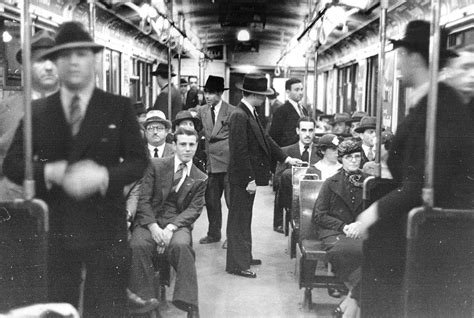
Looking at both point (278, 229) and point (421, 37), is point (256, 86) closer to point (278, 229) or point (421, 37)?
point (278, 229)

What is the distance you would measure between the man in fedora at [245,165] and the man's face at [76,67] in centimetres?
258

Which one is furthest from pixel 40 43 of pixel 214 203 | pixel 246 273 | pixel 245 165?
pixel 214 203

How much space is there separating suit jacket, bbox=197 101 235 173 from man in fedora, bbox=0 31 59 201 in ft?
12.6

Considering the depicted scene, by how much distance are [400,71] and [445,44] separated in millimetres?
179

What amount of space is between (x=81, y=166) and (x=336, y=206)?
60.1 inches

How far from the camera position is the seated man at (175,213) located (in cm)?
337

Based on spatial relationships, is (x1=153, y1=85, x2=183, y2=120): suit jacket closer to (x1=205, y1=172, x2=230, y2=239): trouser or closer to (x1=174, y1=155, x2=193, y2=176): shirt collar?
(x1=174, y1=155, x2=193, y2=176): shirt collar

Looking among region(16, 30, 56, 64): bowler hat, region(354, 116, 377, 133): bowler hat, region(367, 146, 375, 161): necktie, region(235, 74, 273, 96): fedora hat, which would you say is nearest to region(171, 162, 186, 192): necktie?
region(367, 146, 375, 161): necktie

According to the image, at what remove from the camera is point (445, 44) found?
215 centimetres

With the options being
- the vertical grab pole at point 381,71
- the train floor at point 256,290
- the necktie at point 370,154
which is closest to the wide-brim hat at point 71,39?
the vertical grab pole at point 381,71

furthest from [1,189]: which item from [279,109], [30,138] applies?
[279,109]

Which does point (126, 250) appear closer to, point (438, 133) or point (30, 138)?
point (30, 138)

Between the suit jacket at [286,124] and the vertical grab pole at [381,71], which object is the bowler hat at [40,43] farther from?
the suit jacket at [286,124]

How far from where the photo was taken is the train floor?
13.3ft
